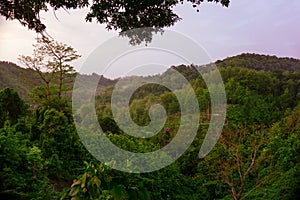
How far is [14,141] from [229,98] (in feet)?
82.5

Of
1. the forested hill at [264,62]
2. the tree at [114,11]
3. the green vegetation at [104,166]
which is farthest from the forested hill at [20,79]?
the forested hill at [264,62]

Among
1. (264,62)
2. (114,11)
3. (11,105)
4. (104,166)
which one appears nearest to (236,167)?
(11,105)

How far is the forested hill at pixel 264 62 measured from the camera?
4075 cm

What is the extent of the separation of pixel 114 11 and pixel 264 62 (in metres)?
42.0

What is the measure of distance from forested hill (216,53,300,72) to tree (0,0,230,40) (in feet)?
122

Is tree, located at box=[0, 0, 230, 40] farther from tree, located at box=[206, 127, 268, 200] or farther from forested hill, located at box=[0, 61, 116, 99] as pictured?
forested hill, located at box=[0, 61, 116, 99]

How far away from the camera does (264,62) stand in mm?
42875

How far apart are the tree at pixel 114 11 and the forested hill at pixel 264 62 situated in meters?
37.1

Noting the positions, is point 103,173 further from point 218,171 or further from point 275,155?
point 275,155

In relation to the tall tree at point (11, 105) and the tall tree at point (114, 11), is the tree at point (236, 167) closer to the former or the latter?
the tall tree at point (11, 105)

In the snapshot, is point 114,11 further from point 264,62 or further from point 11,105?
point 264,62

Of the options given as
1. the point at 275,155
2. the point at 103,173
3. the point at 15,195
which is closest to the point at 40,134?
the point at 15,195

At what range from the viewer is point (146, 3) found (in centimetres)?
318

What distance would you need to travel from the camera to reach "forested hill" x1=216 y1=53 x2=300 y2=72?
40.8 metres
